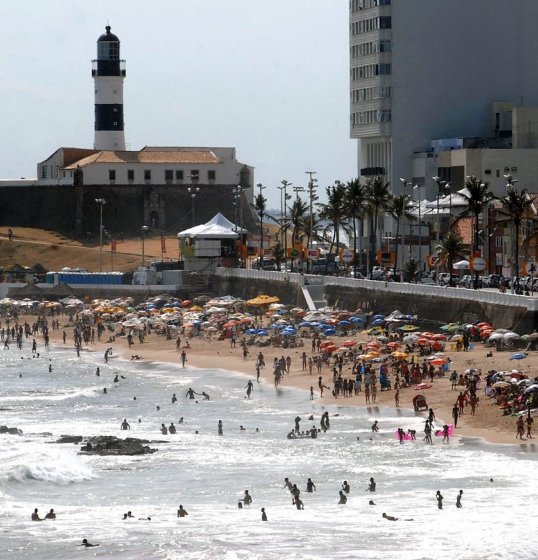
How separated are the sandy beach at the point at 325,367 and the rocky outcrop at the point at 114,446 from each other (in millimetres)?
10362

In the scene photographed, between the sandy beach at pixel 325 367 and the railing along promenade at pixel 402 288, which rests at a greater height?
the railing along promenade at pixel 402 288

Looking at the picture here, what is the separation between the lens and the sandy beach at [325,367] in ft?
170

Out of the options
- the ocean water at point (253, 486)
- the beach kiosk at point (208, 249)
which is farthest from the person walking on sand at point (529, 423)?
the beach kiosk at point (208, 249)

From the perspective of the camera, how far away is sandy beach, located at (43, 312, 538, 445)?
51.8 metres

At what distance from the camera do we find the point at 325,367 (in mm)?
68812

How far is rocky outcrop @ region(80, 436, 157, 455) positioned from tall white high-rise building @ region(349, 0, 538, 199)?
2649 inches

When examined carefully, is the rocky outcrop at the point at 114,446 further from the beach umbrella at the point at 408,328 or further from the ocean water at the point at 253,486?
the beach umbrella at the point at 408,328

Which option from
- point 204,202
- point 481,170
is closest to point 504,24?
point 481,170

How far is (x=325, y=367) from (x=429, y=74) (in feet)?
182

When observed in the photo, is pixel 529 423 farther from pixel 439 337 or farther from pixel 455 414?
pixel 439 337

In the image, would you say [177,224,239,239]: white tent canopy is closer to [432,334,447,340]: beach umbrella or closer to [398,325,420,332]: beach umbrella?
[398,325,420,332]: beach umbrella

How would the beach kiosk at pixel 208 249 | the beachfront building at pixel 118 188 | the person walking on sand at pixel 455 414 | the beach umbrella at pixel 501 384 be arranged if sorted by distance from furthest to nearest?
the beachfront building at pixel 118 188
the beach kiosk at pixel 208 249
the beach umbrella at pixel 501 384
the person walking on sand at pixel 455 414

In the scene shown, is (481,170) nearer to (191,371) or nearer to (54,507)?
(191,371)

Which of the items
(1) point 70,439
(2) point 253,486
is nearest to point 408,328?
(1) point 70,439
